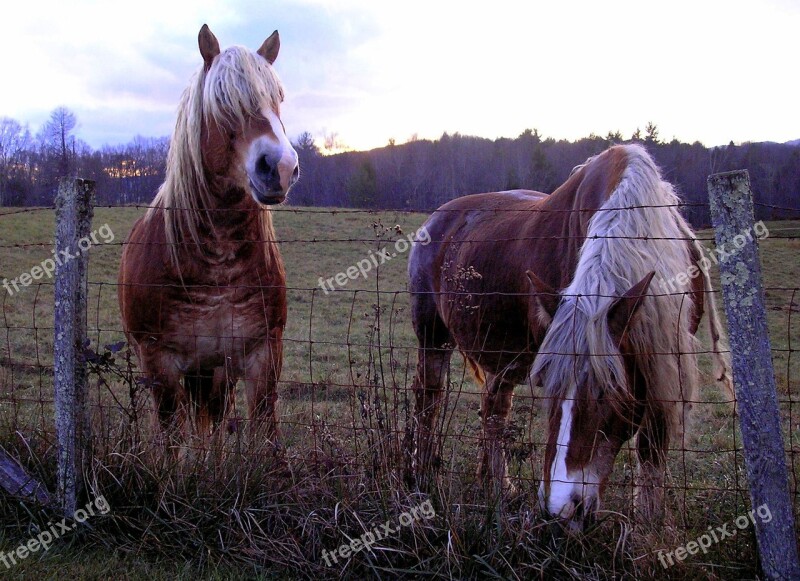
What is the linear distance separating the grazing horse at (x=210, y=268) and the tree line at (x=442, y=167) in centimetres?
2735

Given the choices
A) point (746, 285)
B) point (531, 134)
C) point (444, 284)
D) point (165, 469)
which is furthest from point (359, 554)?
point (531, 134)

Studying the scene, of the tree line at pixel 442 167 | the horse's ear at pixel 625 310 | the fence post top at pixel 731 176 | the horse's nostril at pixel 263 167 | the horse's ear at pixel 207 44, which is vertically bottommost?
the horse's ear at pixel 625 310

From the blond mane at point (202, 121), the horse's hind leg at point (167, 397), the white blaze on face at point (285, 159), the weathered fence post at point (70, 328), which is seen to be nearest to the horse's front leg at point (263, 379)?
the horse's hind leg at point (167, 397)

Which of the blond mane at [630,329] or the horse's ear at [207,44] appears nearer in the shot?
the blond mane at [630,329]

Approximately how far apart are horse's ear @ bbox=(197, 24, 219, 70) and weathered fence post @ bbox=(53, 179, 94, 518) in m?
1.08

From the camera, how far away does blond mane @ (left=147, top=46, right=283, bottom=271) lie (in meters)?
3.27

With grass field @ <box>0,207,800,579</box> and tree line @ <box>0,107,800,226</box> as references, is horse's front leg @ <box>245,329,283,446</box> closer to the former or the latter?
grass field @ <box>0,207,800,579</box>

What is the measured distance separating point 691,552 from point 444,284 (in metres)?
2.42

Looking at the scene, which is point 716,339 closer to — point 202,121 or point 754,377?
point 754,377

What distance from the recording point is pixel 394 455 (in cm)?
282

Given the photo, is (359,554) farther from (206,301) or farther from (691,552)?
(206,301)

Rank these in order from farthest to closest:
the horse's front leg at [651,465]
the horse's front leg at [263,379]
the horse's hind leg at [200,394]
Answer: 1. the horse's hind leg at [200,394]
2. the horse's front leg at [263,379]
3. the horse's front leg at [651,465]

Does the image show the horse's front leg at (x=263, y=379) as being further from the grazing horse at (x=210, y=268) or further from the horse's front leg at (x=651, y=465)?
the horse's front leg at (x=651, y=465)

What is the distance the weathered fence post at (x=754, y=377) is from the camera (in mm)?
2219
